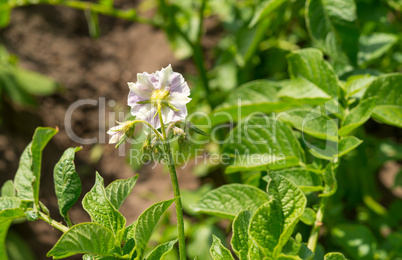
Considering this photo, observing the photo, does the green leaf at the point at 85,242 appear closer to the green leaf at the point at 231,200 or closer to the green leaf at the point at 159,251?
the green leaf at the point at 159,251

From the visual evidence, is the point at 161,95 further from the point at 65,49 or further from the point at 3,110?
the point at 65,49

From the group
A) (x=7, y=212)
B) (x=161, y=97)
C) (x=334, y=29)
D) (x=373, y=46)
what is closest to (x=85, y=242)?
(x=7, y=212)

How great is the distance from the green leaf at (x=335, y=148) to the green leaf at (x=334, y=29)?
367mm

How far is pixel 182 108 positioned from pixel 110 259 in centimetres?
32

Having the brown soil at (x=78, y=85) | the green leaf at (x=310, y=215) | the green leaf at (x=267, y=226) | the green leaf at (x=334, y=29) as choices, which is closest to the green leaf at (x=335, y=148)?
the green leaf at (x=310, y=215)

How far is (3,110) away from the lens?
8.99 ft

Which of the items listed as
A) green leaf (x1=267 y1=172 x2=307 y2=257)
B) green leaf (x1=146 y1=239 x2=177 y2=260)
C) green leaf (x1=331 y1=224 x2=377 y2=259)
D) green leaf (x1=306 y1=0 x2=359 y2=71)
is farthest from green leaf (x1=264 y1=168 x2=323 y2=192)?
green leaf (x1=331 y1=224 x2=377 y2=259)

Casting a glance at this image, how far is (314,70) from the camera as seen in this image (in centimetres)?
113

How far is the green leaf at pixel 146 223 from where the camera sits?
0.75m

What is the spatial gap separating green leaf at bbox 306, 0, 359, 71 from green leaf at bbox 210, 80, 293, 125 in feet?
0.62

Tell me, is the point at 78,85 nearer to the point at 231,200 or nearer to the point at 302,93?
the point at 302,93

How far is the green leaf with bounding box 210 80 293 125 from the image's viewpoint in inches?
47.3

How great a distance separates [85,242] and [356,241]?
0.99 metres

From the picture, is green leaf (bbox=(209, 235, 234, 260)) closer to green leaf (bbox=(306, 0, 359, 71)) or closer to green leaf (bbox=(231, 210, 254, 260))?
green leaf (bbox=(231, 210, 254, 260))
